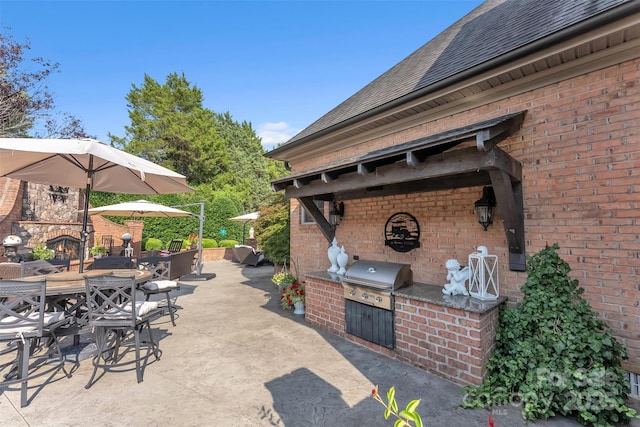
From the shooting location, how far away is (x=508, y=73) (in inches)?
139

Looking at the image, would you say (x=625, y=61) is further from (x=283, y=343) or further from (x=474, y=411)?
(x=283, y=343)

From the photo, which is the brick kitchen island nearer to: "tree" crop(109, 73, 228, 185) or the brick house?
the brick house

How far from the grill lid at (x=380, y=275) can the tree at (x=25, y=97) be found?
51.7 ft

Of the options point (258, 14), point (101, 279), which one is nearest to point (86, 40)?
point (258, 14)

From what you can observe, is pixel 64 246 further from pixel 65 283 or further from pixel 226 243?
pixel 65 283

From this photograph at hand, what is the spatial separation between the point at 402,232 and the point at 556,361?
2.62m

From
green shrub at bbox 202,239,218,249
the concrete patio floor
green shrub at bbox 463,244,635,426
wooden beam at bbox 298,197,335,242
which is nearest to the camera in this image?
green shrub at bbox 463,244,635,426

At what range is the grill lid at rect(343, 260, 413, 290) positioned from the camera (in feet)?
12.8

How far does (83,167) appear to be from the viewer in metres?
4.84

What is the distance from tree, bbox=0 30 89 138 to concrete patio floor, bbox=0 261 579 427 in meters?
14.3

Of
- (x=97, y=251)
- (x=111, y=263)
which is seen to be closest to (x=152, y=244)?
(x=97, y=251)

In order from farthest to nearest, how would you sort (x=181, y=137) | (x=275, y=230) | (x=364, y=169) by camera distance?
(x=181, y=137) → (x=275, y=230) → (x=364, y=169)

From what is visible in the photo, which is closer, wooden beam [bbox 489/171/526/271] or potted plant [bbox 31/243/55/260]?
wooden beam [bbox 489/171/526/271]

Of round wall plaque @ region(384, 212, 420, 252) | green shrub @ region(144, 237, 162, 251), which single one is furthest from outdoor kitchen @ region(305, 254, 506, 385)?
green shrub @ region(144, 237, 162, 251)
